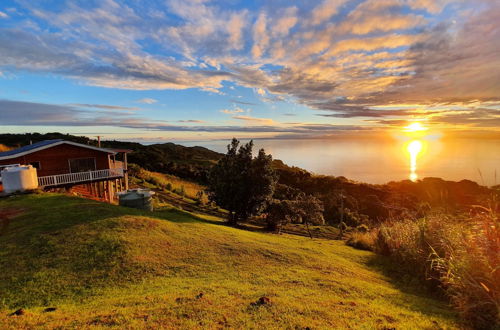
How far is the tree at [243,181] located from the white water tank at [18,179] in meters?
12.1

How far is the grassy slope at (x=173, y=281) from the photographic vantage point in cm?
491

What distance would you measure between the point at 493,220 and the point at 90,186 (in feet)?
89.8

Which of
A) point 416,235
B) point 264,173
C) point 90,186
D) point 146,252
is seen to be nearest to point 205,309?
point 146,252

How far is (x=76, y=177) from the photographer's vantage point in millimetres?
19172

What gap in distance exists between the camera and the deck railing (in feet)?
58.1

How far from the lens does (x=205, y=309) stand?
5.12m

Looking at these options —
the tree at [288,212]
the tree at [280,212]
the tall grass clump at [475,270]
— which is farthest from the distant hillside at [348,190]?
the tall grass clump at [475,270]

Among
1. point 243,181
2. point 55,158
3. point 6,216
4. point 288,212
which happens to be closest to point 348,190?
point 288,212

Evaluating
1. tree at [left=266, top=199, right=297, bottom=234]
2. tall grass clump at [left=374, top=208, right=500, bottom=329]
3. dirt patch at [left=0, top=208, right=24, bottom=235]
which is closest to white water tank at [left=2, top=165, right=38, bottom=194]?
dirt patch at [left=0, top=208, right=24, bottom=235]

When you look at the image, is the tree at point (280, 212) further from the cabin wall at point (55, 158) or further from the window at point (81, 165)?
the cabin wall at point (55, 158)

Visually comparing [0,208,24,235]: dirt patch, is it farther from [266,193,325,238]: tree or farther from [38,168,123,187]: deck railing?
[266,193,325,238]: tree

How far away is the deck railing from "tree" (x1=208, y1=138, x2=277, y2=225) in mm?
8243

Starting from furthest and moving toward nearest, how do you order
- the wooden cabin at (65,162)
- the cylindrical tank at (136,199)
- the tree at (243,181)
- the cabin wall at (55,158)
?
1. the tree at (243,181)
2. the cabin wall at (55,158)
3. the wooden cabin at (65,162)
4. the cylindrical tank at (136,199)

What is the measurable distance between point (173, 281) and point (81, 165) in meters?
19.2
